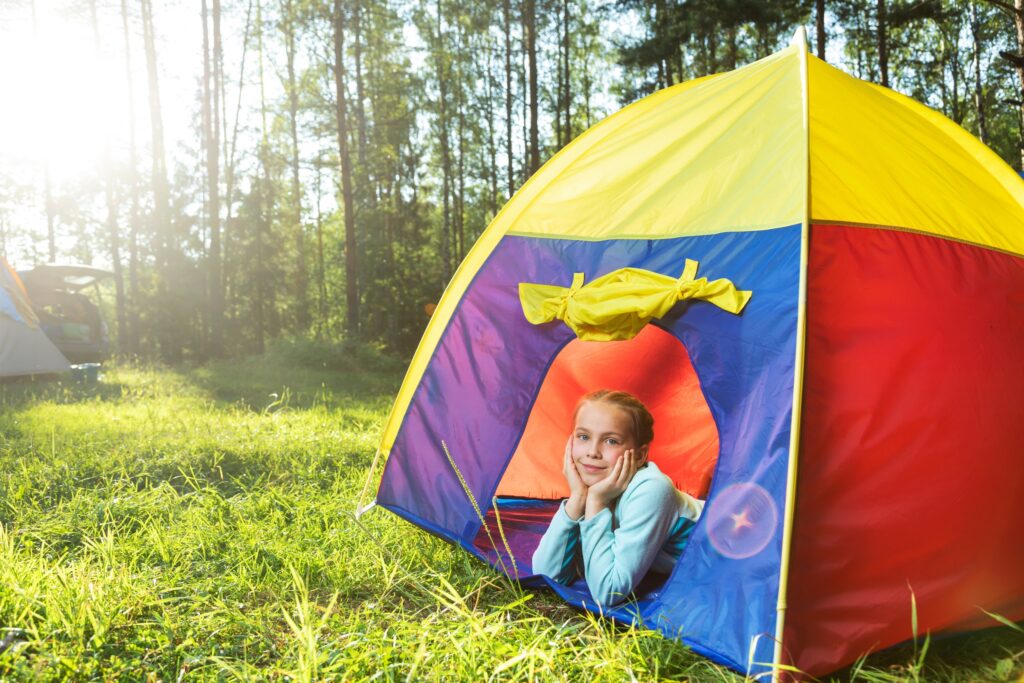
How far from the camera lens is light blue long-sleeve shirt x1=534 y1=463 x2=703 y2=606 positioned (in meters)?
2.54

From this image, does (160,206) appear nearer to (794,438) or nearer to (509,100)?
(509,100)

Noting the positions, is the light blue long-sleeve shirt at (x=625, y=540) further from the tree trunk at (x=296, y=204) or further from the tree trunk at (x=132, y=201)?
the tree trunk at (x=296, y=204)

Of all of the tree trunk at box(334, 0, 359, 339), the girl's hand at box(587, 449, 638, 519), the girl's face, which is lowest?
the girl's hand at box(587, 449, 638, 519)

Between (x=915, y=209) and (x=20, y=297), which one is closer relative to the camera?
(x=915, y=209)

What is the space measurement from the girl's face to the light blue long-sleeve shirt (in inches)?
5.5

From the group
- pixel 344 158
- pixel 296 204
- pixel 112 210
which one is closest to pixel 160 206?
pixel 112 210

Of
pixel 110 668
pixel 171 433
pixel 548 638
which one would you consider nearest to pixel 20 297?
pixel 171 433

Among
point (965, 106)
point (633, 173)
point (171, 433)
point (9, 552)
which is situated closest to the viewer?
point (9, 552)

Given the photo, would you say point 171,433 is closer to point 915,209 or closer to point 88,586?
point 88,586

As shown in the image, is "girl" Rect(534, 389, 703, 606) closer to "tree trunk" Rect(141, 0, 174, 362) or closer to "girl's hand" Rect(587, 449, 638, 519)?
"girl's hand" Rect(587, 449, 638, 519)

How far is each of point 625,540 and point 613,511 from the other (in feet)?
0.95

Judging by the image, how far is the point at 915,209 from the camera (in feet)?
8.37

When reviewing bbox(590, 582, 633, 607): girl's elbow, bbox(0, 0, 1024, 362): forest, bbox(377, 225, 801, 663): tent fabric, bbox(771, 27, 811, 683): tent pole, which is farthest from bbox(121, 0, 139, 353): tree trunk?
bbox(771, 27, 811, 683): tent pole

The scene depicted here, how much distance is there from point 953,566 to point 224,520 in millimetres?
2950
